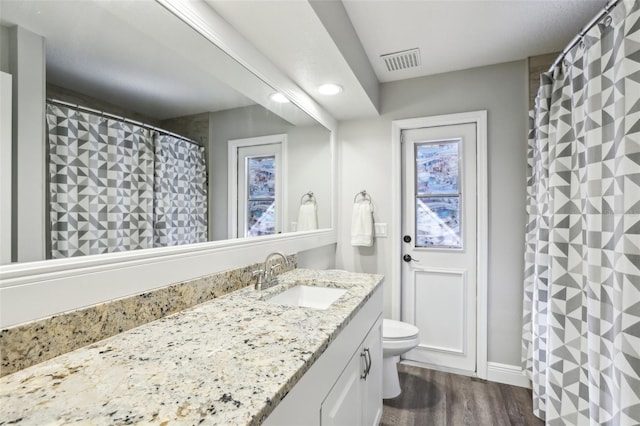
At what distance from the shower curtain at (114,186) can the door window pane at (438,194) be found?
5.91 ft

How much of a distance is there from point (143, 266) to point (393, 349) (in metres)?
1.60

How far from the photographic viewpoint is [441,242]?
237cm

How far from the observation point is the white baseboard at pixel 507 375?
211cm

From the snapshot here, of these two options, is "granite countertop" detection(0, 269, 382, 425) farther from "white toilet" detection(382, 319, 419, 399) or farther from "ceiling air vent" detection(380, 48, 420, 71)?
"ceiling air vent" detection(380, 48, 420, 71)

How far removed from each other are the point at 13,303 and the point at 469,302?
8.19ft

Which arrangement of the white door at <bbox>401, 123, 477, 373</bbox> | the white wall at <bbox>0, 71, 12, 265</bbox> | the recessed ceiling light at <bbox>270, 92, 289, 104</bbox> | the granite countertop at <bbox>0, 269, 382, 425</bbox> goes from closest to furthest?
the granite countertop at <bbox>0, 269, 382, 425</bbox>, the white wall at <bbox>0, 71, 12, 265</bbox>, the recessed ceiling light at <bbox>270, 92, 289, 104</bbox>, the white door at <bbox>401, 123, 477, 373</bbox>

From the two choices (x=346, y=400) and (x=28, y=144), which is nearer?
(x=28, y=144)

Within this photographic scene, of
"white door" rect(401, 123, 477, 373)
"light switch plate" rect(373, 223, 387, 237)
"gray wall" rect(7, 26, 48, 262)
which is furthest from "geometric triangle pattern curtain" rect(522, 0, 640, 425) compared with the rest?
"gray wall" rect(7, 26, 48, 262)

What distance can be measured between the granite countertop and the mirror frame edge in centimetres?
13

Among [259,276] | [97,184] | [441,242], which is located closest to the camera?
[97,184]

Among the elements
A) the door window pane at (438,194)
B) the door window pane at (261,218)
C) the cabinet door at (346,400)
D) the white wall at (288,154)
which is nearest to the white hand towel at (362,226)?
the white wall at (288,154)

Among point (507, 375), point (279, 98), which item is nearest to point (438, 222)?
point (507, 375)

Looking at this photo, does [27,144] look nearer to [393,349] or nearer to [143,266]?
[143,266]

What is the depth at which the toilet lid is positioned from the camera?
76.9 inches
